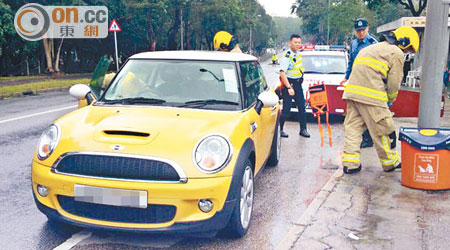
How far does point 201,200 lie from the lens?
3.80 metres

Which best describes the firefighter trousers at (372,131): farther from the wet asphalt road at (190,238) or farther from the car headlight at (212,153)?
the car headlight at (212,153)

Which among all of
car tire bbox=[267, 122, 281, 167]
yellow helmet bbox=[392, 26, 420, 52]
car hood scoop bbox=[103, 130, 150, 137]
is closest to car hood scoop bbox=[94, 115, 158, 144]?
car hood scoop bbox=[103, 130, 150, 137]

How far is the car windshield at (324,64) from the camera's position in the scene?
1180 cm

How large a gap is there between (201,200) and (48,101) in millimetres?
13145

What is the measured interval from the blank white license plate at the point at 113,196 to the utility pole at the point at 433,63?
3.83m

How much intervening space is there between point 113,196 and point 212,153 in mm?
835

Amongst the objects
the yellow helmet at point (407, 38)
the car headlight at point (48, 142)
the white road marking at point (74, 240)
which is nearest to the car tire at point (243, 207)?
the white road marking at point (74, 240)

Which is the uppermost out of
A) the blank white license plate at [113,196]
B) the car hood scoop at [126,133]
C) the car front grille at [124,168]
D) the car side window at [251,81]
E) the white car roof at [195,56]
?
the white car roof at [195,56]

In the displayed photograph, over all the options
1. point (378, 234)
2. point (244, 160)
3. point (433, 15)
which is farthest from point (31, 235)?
point (433, 15)

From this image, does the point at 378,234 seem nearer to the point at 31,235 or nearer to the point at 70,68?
the point at 31,235

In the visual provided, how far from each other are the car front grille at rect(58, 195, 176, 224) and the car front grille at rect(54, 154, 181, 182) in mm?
235

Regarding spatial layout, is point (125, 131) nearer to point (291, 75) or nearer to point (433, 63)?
point (433, 63)

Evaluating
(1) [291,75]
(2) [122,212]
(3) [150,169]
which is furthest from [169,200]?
(1) [291,75]

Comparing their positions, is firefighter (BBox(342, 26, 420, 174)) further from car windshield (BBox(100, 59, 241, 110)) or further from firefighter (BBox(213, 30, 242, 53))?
firefighter (BBox(213, 30, 242, 53))
